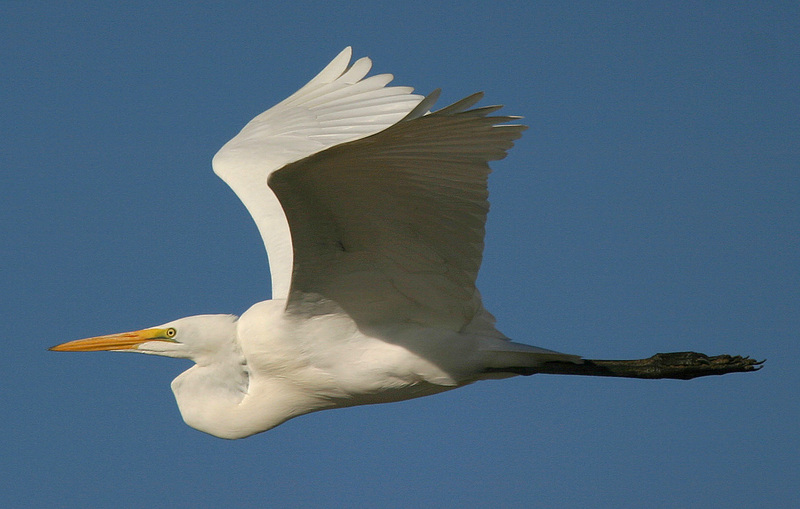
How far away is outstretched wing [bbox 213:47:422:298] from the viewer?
743cm

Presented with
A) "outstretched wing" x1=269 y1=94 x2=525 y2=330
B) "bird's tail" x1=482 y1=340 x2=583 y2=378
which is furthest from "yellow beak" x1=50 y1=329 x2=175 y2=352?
"bird's tail" x1=482 y1=340 x2=583 y2=378

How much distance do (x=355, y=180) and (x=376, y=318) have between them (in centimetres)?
142

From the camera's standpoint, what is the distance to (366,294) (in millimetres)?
5910

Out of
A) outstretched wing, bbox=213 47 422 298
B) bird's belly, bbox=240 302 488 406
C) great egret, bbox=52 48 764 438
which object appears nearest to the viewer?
great egret, bbox=52 48 764 438

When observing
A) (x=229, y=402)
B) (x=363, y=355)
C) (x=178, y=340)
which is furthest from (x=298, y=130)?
(x=363, y=355)

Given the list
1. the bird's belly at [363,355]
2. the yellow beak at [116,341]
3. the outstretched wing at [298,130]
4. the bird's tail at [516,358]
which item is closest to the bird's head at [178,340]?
the yellow beak at [116,341]

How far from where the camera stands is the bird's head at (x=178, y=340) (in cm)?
648

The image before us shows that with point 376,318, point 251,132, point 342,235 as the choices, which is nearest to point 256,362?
point 376,318

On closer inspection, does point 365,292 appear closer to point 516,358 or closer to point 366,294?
point 366,294

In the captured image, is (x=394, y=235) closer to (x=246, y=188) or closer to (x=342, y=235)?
(x=342, y=235)

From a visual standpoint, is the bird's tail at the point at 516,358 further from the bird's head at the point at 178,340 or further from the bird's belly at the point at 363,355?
the bird's head at the point at 178,340

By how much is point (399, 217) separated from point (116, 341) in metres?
2.64

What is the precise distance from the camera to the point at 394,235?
5395 mm

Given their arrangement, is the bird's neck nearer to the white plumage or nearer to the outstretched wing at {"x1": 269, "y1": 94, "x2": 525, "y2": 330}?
the white plumage
